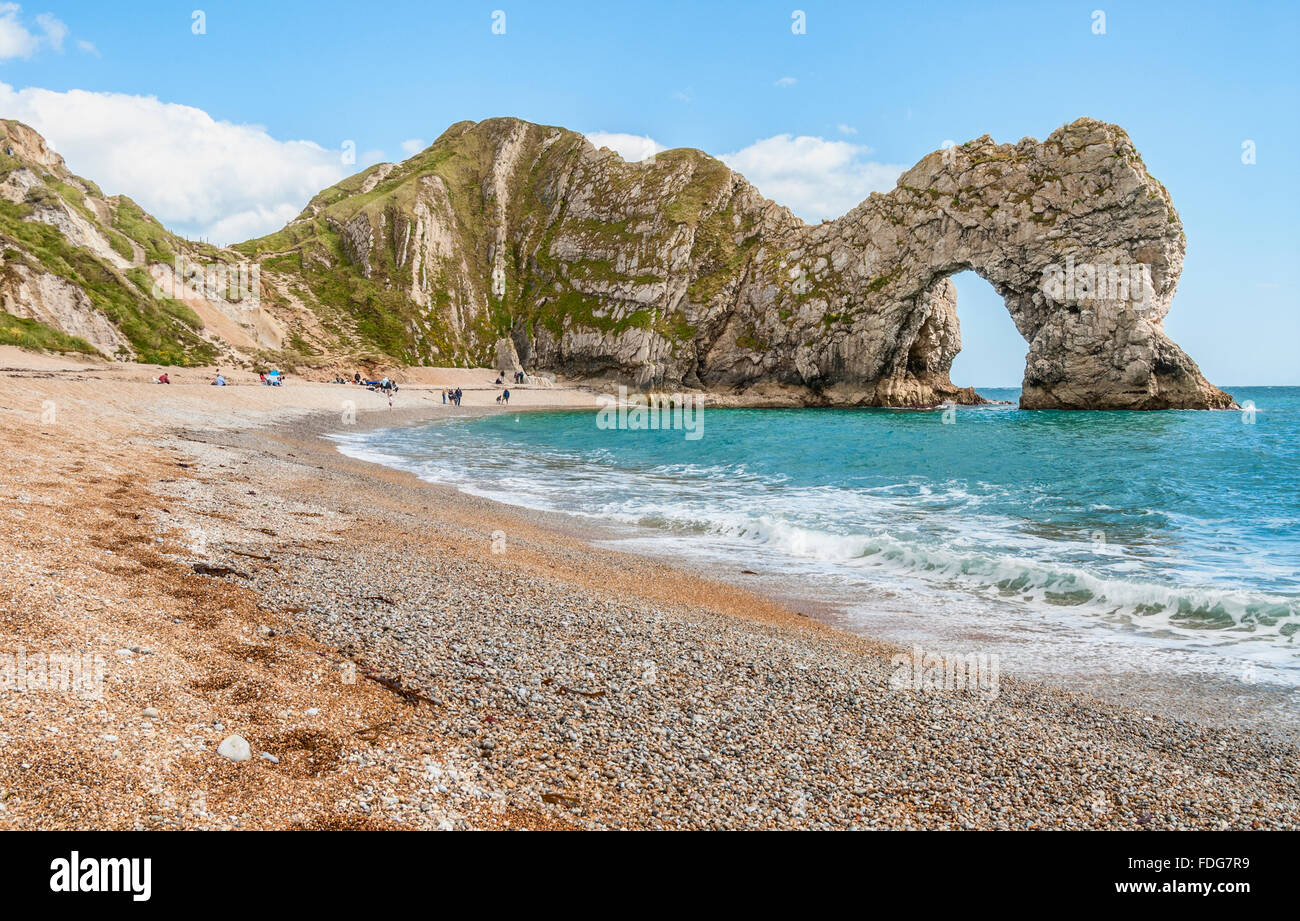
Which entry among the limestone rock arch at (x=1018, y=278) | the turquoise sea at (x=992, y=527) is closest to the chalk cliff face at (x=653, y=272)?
the limestone rock arch at (x=1018, y=278)

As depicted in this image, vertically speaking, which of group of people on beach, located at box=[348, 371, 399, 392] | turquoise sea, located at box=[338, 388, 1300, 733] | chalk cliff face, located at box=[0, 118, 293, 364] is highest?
chalk cliff face, located at box=[0, 118, 293, 364]

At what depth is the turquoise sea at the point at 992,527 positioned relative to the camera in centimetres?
1216

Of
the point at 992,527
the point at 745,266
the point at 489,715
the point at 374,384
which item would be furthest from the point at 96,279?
the point at 745,266

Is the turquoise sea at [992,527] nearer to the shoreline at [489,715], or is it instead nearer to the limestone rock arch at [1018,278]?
the shoreline at [489,715]

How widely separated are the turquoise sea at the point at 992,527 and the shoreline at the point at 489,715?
316 cm

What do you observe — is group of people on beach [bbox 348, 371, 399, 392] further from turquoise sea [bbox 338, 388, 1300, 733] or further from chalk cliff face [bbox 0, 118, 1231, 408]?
turquoise sea [bbox 338, 388, 1300, 733]

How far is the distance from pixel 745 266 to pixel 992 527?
109m

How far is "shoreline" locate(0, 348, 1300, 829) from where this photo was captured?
4969 millimetres

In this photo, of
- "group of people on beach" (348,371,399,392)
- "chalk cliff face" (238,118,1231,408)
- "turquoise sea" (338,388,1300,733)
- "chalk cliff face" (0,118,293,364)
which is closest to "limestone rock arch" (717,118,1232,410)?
"chalk cliff face" (238,118,1231,408)

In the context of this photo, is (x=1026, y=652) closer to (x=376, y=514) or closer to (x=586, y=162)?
(x=376, y=514)

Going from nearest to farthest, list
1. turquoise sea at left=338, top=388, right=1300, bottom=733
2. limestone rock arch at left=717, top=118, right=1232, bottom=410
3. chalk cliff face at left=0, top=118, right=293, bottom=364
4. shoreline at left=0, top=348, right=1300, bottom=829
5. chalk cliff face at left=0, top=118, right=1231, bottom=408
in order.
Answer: shoreline at left=0, top=348, right=1300, bottom=829 → turquoise sea at left=338, top=388, right=1300, bottom=733 → chalk cliff face at left=0, top=118, right=293, bottom=364 → chalk cliff face at left=0, top=118, right=1231, bottom=408 → limestone rock arch at left=717, top=118, right=1232, bottom=410

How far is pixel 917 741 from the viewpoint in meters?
7.15

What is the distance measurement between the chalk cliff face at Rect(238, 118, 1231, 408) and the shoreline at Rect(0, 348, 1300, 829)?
308ft

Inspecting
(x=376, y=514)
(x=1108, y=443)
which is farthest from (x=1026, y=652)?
(x=1108, y=443)
